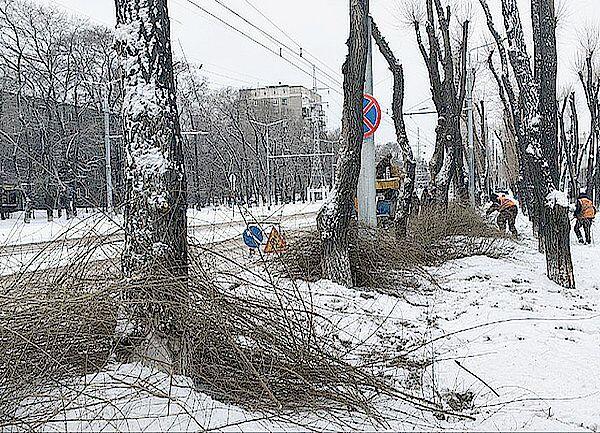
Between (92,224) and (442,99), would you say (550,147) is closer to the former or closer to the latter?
(92,224)

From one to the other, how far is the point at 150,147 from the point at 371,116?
6450 mm

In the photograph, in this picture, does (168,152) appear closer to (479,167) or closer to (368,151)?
(368,151)

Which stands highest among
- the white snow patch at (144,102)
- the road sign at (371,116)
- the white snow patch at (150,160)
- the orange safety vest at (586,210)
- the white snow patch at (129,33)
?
the white snow patch at (129,33)

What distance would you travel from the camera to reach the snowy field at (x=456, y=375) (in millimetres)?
4121

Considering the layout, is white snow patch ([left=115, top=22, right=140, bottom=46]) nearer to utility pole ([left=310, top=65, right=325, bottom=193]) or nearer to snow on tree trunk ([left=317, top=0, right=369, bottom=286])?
snow on tree trunk ([left=317, top=0, right=369, bottom=286])

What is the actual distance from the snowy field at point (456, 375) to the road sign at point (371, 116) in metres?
2.91

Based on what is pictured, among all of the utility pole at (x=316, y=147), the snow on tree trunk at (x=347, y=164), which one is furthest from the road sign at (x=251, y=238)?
the utility pole at (x=316, y=147)

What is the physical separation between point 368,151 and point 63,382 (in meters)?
7.69

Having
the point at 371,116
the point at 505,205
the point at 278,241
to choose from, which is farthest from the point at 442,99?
the point at 278,241

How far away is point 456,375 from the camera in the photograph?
210 inches

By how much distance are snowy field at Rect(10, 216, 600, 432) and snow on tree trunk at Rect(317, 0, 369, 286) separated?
0.48 metres

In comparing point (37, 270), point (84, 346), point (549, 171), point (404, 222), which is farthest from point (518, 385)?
point (404, 222)

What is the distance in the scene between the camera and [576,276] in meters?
12.4

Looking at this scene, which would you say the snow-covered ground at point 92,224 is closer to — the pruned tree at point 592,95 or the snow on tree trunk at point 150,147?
the snow on tree trunk at point 150,147
